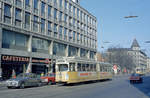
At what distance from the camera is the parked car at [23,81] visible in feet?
65.9

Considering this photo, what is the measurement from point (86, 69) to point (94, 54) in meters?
37.2

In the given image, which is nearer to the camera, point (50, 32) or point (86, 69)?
point (86, 69)

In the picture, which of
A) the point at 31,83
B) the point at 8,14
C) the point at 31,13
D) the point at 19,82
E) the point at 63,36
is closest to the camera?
the point at 19,82

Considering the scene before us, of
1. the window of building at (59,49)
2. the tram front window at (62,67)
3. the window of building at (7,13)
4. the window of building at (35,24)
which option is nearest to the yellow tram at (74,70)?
the tram front window at (62,67)

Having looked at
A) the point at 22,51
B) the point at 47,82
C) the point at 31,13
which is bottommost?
the point at 47,82

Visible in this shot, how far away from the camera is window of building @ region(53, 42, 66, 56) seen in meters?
44.0

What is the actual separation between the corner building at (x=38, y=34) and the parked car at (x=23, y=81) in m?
8.62

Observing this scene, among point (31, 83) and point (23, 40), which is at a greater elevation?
point (23, 40)

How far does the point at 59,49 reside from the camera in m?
45.5

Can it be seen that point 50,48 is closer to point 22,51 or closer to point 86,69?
point 22,51

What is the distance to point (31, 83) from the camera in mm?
22078

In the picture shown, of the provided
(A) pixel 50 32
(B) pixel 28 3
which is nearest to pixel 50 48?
(A) pixel 50 32

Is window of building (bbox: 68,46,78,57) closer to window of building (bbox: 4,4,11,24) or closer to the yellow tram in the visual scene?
window of building (bbox: 4,4,11,24)

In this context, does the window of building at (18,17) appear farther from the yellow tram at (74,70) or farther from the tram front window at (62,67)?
the tram front window at (62,67)
